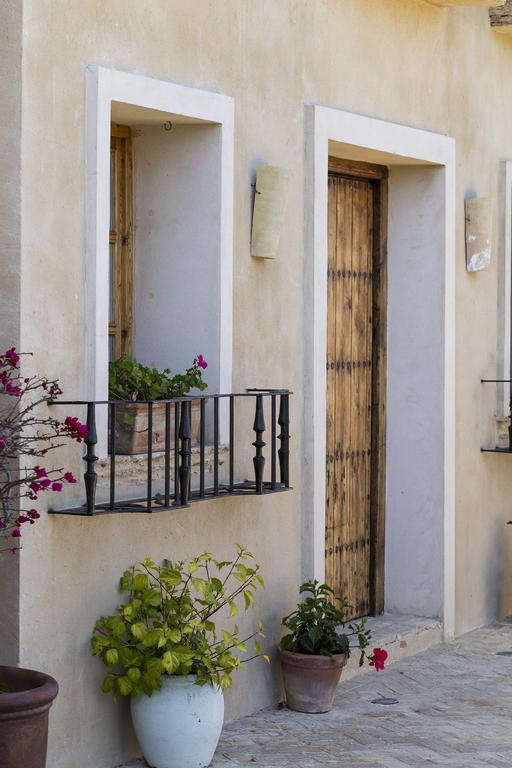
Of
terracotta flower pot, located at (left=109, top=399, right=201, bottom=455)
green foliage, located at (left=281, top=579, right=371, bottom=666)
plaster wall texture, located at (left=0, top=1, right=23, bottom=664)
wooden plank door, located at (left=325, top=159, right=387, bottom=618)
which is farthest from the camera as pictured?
wooden plank door, located at (left=325, top=159, right=387, bottom=618)

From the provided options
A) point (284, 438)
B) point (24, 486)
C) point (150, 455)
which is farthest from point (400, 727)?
point (24, 486)

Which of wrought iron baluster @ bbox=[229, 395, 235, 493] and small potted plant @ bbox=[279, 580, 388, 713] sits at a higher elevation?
wrought iron baluster @ bbox=[229, 395, 235, 493]

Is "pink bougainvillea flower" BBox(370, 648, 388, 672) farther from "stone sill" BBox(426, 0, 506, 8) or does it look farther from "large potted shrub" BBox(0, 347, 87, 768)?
"stone sill" BBox(426, 0, 506, 8)

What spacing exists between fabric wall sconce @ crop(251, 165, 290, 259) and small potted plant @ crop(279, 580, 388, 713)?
5.49 ft

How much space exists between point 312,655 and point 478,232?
3.11m

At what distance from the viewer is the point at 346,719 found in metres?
6.43

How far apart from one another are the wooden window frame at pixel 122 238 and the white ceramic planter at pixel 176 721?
1.59 metres

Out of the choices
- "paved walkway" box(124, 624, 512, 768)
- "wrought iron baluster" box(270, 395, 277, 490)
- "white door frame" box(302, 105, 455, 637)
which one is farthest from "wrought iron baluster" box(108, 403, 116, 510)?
"white door frame" box(302, 105, 455, 637)

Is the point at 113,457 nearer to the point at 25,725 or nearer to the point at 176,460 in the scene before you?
the point at 176,460

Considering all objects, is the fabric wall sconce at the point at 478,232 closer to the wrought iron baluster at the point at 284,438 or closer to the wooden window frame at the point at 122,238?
the wrought iron baluster at the point at 284,438

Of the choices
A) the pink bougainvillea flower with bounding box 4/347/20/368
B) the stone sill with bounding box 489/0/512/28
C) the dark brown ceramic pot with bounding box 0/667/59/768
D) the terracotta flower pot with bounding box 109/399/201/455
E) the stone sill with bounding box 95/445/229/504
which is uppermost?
the stone sill with bounding box 489/0/512/28

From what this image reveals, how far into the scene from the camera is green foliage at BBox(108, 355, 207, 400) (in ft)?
18.6

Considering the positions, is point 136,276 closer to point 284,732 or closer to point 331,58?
point 331,58

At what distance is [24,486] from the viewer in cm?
505
